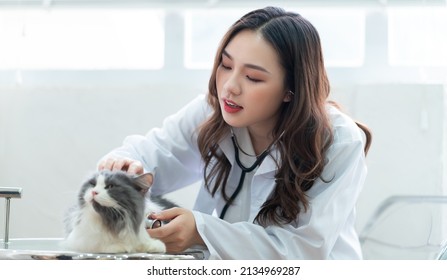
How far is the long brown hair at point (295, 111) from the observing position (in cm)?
108

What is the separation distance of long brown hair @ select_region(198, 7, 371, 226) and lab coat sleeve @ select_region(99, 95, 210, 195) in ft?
0.62

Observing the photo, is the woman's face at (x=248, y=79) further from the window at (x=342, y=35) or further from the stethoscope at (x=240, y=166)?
the window at (x=342, y=35)

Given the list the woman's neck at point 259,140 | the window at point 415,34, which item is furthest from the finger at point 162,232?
the window at point 415,34

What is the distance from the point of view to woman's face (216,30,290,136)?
105 centimetres

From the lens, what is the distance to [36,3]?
7.79ft

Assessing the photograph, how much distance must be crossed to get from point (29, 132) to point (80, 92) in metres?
0.23

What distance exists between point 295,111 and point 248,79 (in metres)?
0.11

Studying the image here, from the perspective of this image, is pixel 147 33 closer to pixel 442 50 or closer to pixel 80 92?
pixel 80 92

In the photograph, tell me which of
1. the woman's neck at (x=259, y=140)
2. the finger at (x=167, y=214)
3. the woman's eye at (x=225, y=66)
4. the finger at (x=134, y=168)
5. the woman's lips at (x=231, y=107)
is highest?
the woman's eye at (x=225, y=66)

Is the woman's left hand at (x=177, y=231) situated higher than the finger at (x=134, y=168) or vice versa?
the finger at (x=134, y=168)

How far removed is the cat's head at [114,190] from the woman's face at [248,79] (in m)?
0.23

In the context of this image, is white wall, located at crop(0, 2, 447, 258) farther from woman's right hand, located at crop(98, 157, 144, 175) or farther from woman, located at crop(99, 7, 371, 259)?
woman's right hand, located at crop(98, 157, 144, 175)

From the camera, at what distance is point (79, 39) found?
2.37m

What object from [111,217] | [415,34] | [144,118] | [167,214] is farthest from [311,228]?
[415,34]
